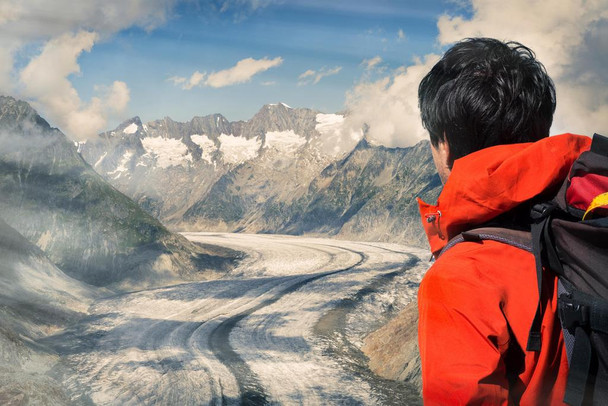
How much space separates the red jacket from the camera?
151cm

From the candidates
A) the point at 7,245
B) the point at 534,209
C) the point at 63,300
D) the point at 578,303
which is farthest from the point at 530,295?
the point at 7,245

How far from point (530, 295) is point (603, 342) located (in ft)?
0.77

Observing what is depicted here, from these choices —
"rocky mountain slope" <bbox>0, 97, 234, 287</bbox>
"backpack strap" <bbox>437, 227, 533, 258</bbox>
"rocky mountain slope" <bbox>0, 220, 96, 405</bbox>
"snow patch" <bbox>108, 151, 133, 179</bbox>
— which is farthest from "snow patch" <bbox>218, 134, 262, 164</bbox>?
"backpack strap" <bbox>437, 227, 533, 258</bbox>

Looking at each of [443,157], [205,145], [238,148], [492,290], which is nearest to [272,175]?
[238,148]

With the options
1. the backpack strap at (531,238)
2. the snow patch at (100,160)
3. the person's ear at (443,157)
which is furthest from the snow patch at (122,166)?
the backpack strap at (531,238)

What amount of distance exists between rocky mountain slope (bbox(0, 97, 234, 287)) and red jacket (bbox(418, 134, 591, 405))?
3295cm

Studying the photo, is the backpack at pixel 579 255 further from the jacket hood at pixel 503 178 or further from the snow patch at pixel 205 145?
the snow patch at pixel 205 145

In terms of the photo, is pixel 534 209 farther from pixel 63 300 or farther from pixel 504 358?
pixel 63 300

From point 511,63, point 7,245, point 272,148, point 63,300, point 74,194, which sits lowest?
point 63,300

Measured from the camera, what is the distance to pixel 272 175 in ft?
450

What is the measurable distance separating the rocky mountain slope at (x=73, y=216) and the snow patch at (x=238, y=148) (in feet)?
394

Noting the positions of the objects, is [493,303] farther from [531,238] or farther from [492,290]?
[531,238]

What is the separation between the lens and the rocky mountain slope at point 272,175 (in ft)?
264

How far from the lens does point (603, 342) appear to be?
1.47 meters
